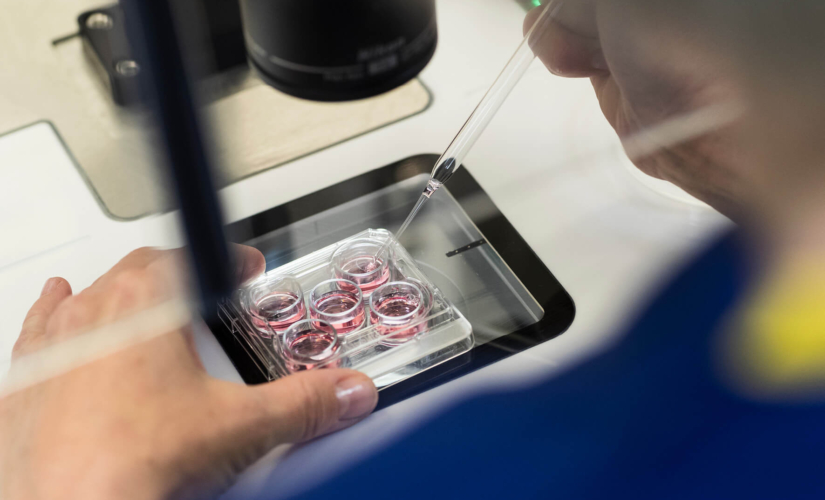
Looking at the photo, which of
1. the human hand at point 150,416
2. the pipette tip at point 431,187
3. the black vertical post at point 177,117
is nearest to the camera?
the black vertical post at point 177,117

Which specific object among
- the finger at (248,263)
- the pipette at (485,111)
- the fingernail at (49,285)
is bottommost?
the fingernail at (49,285)

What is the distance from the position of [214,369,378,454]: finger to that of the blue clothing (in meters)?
0.04

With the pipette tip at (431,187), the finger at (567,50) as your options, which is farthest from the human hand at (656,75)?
the pipette tip at (431,187)

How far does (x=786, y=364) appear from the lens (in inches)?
22.7

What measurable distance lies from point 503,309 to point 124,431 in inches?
10.9

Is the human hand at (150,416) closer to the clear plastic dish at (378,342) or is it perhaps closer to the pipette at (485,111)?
the clear plastic dish at (378,342)

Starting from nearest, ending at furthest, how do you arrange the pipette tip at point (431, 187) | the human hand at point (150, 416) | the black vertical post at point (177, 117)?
the black vertical post at point (177, 117)
the human hand at point (150, 416)
the pipette tip at point (431, 187)

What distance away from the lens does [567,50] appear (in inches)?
24.2

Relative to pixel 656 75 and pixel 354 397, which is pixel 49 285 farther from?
pixel 656 75

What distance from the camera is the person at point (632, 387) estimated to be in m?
Answer: 0.49

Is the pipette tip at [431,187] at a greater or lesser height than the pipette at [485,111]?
lesser

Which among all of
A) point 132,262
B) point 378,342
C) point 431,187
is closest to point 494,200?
point 431,187

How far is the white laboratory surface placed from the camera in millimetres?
531

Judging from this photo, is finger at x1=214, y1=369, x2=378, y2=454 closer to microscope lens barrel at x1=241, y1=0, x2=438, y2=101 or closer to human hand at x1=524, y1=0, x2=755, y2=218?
microscope lens barrel at x1=241, y1=0, x2=438, y2=101
